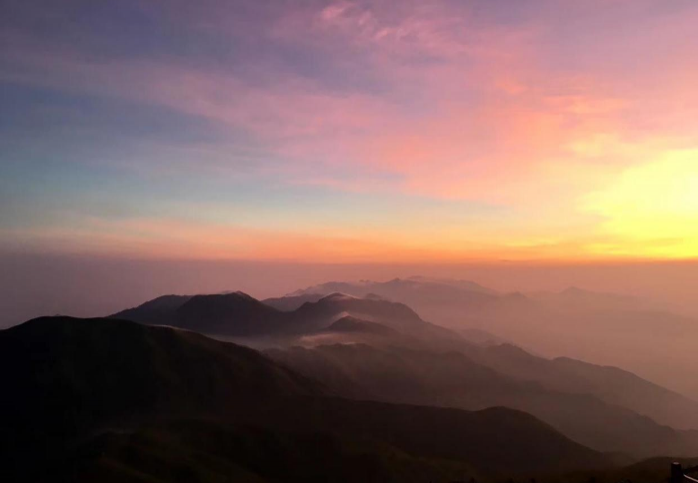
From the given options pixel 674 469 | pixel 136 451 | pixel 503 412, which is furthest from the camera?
pixel 503 412

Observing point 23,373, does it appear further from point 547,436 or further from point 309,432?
point 547,436

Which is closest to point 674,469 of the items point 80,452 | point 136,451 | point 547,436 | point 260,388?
point 136,451

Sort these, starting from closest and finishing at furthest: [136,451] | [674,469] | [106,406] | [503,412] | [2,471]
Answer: [674,469], [136,451], [2,471], [106,406], [503,412]

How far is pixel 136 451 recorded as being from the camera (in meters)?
115

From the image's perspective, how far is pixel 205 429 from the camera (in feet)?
457

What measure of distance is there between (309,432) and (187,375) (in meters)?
67.3

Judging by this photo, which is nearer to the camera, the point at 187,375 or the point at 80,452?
the point at 80,452

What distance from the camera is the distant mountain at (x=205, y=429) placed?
121 m

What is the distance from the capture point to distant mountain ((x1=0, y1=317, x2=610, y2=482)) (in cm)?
12075

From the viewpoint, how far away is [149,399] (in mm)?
177625

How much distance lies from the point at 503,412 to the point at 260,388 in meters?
87.2

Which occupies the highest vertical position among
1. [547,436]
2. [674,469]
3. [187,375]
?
[674,469]

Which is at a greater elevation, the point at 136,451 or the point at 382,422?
the point at 136,451

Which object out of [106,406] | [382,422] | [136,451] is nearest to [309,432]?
[382,422]
